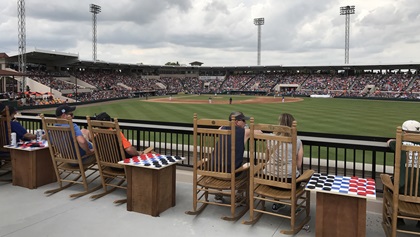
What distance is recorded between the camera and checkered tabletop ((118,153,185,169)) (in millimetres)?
5039

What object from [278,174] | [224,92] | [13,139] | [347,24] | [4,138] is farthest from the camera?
[224,92]

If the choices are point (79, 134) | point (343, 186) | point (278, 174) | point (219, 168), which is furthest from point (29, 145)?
point (343, 186)

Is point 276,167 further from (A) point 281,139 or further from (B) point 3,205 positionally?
(B) point 3,205

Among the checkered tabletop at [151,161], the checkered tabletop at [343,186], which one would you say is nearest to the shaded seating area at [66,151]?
the checkered tabletop at [151,161]

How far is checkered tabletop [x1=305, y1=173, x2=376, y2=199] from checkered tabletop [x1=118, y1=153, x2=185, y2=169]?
210cm

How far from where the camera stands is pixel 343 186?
4.30 m

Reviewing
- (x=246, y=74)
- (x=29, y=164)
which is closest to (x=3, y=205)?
(x=29, y=164)

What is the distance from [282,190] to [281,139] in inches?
31.6

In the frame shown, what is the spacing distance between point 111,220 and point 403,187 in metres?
3.89

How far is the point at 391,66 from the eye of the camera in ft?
217

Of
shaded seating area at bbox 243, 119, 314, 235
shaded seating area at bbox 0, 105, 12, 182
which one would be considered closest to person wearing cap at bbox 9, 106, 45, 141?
shaded seating area at bbox 0, 105, 12, 182

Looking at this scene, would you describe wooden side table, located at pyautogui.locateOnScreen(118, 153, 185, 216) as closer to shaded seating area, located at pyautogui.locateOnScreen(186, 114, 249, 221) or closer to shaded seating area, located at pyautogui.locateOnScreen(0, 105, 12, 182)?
shaded seating area, located at pyautogui.locateOnScreen(186, 114, 249, 221)

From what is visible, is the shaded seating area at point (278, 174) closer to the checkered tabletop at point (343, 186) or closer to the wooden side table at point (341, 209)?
the checkered tabletop at point (343, 186)

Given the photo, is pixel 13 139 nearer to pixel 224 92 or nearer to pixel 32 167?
pixel 32 167
